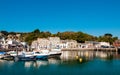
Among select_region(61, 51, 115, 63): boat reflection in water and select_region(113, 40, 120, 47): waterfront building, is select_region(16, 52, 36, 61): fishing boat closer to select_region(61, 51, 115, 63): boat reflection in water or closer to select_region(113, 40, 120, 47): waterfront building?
select_region(61, 51, 115, 63): boat reflection in water

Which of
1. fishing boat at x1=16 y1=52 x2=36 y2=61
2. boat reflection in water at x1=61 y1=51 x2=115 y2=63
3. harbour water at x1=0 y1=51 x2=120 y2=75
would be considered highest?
fishing boat at x1=16 y1=52 x2=36 y2=61

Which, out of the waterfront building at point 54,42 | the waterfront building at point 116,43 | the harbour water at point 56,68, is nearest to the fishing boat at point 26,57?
the harbour water at point 56,68

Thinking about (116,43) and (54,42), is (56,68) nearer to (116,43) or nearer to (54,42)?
(54,42)

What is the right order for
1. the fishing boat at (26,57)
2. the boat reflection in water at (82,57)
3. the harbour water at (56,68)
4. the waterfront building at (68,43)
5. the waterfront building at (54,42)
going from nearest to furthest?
1. the harbour water at (56,68)
2. the fishing boat at (26,57)
3. the boat reflection in water at (82,57)
4. the waterfront building at (54,42)
5. the waterfront building at (68,43)

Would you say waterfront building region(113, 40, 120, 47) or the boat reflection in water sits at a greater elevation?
waterfront building region(113, 40, 120, 47)

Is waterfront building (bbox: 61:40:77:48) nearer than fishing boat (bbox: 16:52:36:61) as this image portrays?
No

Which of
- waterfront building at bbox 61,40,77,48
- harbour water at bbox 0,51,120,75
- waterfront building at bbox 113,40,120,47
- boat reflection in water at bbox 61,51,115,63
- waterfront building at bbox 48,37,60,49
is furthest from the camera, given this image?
waterfront building at bbox 113,40,120,47

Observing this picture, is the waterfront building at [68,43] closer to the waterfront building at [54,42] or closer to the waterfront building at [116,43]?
the waterfront building at [54,42]

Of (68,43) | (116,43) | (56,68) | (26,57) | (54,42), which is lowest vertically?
(56,68)

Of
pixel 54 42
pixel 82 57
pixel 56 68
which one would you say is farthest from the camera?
pixel 54 42

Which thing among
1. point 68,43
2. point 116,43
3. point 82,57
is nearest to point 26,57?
point 82,57

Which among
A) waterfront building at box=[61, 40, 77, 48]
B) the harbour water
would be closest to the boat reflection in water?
the harbour water

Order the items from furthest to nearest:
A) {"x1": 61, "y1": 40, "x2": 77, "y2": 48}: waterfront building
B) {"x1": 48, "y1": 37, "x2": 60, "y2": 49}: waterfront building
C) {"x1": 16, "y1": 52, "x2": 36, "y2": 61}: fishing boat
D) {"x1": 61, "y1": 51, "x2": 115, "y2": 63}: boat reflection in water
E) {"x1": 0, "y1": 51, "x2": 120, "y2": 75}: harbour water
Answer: {"x1": 61, "y1": 40, "x2": 77, "y2": 48}: waterfront building < {"x1": 48, "y1": 37, "x2": 60, "y2": 49}: waterfront building < {"x1": 61, "y1": 51, "x2": 115, "y2": 63}: boat reflection in water < {"x1": 16, "y1": 52, "x2": 36, "y2": 61}: fishing boat < {"x1": 0, "y1": 51, "x2": 120, "y2": 75}: harbour water

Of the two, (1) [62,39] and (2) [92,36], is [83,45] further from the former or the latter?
(2) [92,36]
